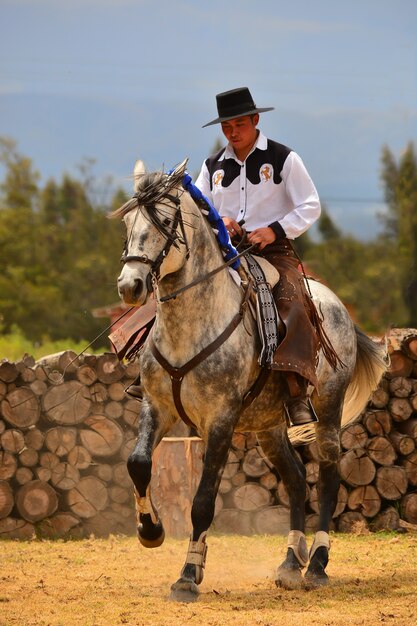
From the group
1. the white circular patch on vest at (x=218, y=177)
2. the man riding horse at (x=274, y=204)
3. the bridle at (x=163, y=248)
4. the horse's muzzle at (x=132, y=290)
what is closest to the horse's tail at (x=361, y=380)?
the man riding horse at (x=274, y=204)

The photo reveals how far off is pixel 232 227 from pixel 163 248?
1.22m

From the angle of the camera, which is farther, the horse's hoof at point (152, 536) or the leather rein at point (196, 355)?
the horse's hoof at point (152, 536)

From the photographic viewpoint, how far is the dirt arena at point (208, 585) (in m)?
5.69

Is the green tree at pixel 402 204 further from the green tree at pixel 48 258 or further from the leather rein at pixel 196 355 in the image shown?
the leather rein at pixel 196 355

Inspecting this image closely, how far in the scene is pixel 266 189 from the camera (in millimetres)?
7059

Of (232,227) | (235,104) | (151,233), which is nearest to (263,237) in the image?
(232,227)

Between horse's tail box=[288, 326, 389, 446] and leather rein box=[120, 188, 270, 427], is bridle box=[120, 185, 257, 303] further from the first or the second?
horse's tail box=[288, 326, 389, 446]

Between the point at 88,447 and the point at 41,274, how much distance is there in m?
38.8

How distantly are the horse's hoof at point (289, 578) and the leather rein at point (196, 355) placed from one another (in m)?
1.26

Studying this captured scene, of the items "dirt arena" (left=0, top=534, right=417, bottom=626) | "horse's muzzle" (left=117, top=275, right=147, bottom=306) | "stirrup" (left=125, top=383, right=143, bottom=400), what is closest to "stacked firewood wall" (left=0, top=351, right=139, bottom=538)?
"dirt arena" (left=0, top=534, right=417, bottom=626)

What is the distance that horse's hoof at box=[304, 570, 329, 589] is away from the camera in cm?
689

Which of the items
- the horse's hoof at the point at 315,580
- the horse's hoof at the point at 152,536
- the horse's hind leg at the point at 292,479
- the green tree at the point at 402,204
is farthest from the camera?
the green tree at the point at 402,204

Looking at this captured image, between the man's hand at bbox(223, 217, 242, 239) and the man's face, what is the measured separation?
1.65ft

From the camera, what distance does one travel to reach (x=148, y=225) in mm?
5781
